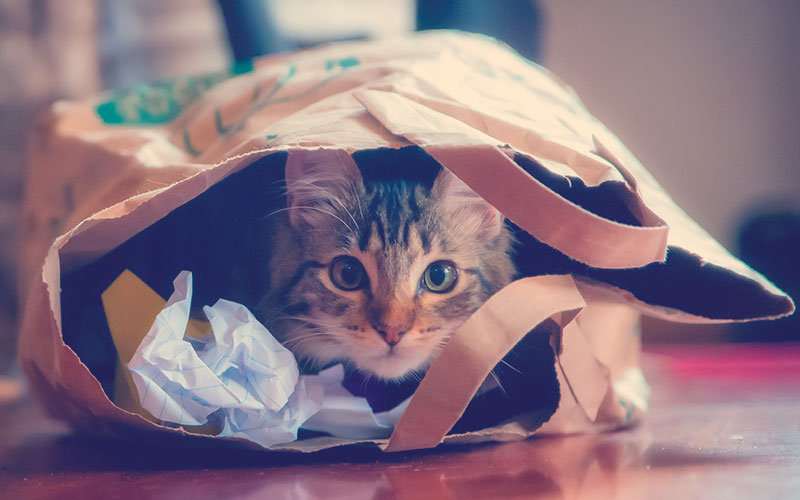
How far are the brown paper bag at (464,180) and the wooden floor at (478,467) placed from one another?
0.04m

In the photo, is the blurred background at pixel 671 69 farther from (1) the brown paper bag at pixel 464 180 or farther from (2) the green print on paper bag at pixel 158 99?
(1) the brown paper bag at pixel 464 180

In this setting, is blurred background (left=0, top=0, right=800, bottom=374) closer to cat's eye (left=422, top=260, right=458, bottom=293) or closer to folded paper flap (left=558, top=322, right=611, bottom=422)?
cat's eye (left=422, top=260, right=458, bottom=293)

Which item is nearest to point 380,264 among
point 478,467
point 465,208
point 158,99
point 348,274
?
point 348,274

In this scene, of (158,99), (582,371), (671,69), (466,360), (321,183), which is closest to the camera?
(466,360)

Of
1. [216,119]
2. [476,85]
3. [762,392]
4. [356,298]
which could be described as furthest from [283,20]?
[762,392]

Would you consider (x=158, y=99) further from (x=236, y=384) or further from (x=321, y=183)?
(x=236, y=384)

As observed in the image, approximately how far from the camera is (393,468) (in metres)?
0.81

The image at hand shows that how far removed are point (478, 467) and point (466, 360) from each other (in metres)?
0.14

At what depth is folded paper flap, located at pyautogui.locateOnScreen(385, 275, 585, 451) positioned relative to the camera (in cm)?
77

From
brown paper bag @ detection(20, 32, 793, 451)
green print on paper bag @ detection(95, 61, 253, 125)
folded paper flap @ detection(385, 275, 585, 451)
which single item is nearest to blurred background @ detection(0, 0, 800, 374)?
green print on paper bag @ detection(95, 61, 253, 125)

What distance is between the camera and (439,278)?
0.98m

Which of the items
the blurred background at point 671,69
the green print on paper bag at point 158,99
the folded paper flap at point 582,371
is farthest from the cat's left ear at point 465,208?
the blurred background at point 671,69

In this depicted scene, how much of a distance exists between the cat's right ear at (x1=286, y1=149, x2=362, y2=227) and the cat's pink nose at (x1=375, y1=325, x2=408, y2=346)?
18cm

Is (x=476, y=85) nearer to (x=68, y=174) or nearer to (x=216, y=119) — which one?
(x=216, y=119)
